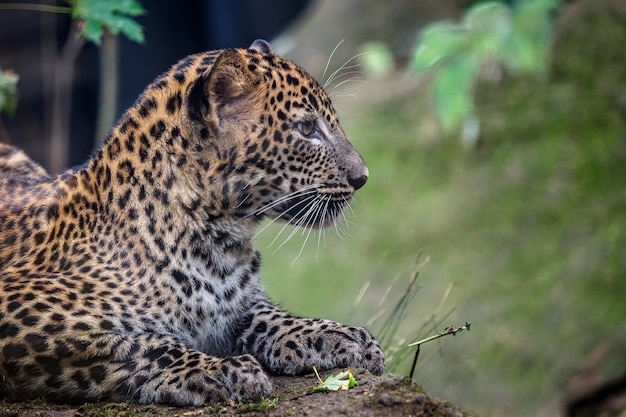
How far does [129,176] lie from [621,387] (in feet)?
21.0

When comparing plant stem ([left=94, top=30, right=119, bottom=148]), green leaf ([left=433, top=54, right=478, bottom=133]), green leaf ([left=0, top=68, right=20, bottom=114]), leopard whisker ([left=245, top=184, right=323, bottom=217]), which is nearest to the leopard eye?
leopard whisker ([left=245, top=184, right=323, bottom=217])

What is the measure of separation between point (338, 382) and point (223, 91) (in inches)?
70.9

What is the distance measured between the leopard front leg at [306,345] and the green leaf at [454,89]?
17.6 ft

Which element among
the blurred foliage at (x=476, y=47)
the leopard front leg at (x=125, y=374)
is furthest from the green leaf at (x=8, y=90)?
the blurred foliage at (x=476, y=47)

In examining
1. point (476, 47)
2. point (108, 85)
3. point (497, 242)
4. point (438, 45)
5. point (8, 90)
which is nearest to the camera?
point (8, 90)

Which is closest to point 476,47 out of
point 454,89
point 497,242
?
point 454,89

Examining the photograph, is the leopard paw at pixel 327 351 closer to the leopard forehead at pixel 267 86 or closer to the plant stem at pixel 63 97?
the leopard forehead at pixel 267 86

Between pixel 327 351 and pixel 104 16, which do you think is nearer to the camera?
pixel 327 351

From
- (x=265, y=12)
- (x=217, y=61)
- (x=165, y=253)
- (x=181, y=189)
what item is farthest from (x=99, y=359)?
(x=265, y=12)

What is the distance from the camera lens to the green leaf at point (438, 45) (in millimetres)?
9544

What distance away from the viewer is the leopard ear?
5230 millimetres

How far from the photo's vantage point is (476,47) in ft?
33.7

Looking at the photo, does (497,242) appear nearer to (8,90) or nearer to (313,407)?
(8,90)

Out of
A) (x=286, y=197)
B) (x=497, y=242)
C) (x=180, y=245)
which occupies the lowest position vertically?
(x=497, y=242)
